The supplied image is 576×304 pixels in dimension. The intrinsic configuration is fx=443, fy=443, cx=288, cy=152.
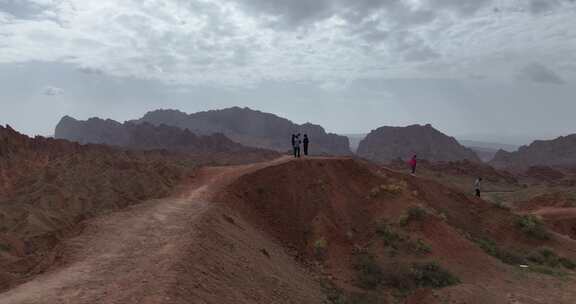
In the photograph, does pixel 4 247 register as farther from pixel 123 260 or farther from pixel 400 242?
pixel 400 242

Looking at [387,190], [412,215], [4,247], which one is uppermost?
[387,190]

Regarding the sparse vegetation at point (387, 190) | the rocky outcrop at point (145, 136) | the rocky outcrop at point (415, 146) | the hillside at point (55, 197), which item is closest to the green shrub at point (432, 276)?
the sparse vegetation at point (387, 190)

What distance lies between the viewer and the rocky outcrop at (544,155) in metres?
131

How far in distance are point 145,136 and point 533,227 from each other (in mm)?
102505

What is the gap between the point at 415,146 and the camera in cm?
13412

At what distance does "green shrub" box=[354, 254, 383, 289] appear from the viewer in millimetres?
18062

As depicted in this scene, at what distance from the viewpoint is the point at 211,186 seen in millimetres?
22266

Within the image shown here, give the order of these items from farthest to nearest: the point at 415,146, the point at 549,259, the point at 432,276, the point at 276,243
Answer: the point at 415,146
the point at 549,259
the point at 276,243
the point at 432,276

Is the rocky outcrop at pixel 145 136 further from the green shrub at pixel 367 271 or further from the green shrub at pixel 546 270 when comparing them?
the green shrub at pixel 546 270

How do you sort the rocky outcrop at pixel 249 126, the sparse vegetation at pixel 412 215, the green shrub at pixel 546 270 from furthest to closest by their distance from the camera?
the rocky outcrop at pixel 249 126
the sparse vegetation at pixel 412 215
the green shrub at pixel 546 270

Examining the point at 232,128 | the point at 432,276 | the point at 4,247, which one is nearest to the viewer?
the point at 4,247

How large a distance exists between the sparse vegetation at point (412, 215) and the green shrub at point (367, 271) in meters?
2.79

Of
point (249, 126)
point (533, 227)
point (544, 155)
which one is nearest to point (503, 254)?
point (533, 227)

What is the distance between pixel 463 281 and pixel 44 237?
15.9 metres
